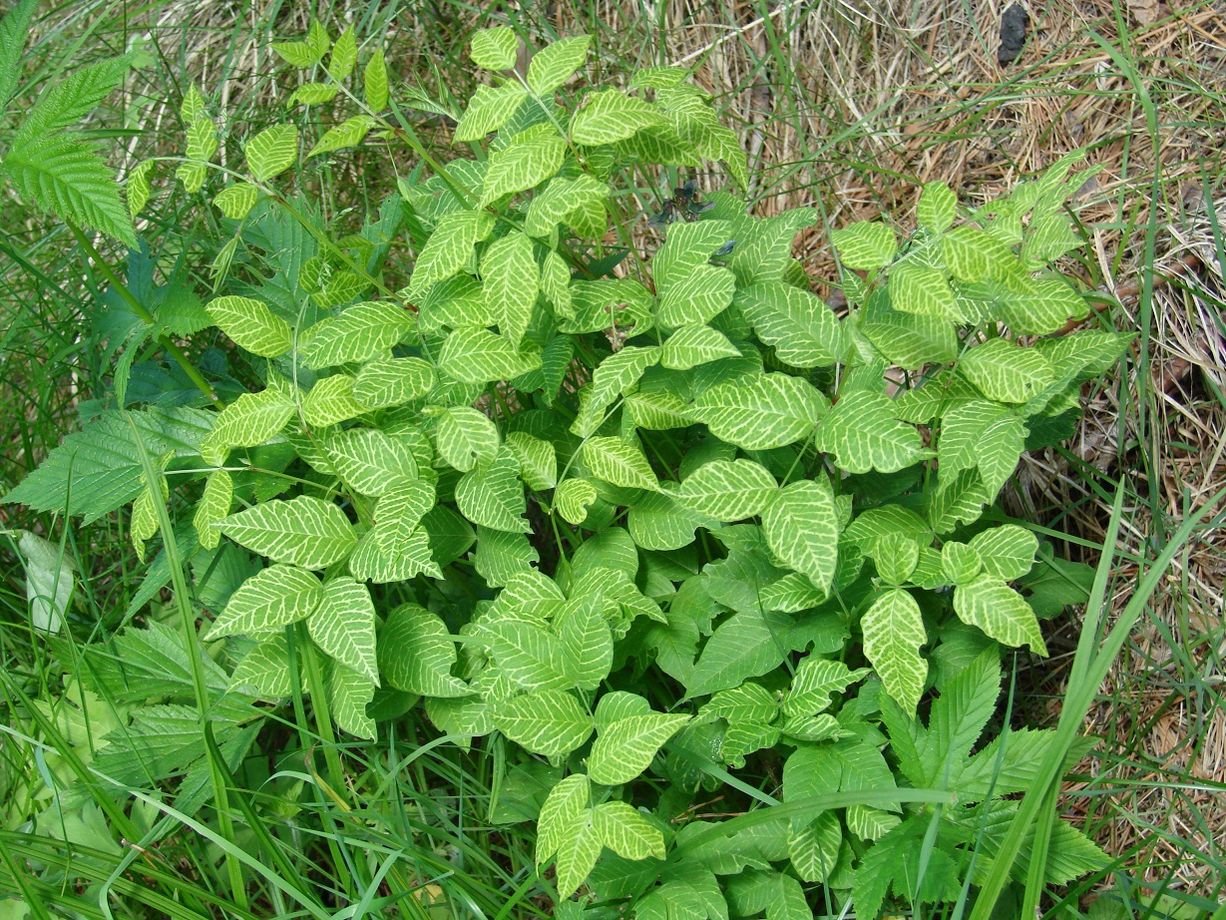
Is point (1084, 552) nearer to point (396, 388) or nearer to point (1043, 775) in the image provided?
point (1043, 775)

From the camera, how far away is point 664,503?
1486 millimetres

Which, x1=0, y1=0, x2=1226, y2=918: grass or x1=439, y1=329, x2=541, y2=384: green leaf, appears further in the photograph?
x1=0, y1=0, x2=1226, y2=918: grass

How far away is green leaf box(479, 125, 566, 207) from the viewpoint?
123cm

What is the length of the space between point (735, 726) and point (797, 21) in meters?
1.54

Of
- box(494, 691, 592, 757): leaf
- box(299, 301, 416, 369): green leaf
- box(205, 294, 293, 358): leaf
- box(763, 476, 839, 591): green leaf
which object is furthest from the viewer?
box(205, 294, 293, 358): leaf

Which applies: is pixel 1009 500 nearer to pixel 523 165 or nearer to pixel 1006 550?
pixel 1006 550

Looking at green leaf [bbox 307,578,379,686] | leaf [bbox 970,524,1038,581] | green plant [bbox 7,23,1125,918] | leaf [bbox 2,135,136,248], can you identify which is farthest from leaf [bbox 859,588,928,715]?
leaf [bbox 2,135,136,248]

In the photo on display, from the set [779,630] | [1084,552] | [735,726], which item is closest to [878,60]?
[1084,552]

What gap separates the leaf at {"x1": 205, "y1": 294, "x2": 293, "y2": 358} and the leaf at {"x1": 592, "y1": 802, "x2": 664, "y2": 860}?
0.79m

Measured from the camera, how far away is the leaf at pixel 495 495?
4.66ft

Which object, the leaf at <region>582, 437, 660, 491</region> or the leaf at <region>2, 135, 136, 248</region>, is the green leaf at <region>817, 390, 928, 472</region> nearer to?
the leaf at <region>582, 437, 660, 491</region>

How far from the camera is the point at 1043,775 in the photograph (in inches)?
44.1

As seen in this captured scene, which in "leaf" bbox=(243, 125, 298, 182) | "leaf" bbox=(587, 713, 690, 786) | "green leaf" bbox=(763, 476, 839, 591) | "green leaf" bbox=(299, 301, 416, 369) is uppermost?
"leaf" bbox=(243, 125, 298, 182)

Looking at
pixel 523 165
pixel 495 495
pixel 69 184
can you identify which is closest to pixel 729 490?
pixel 495 495
